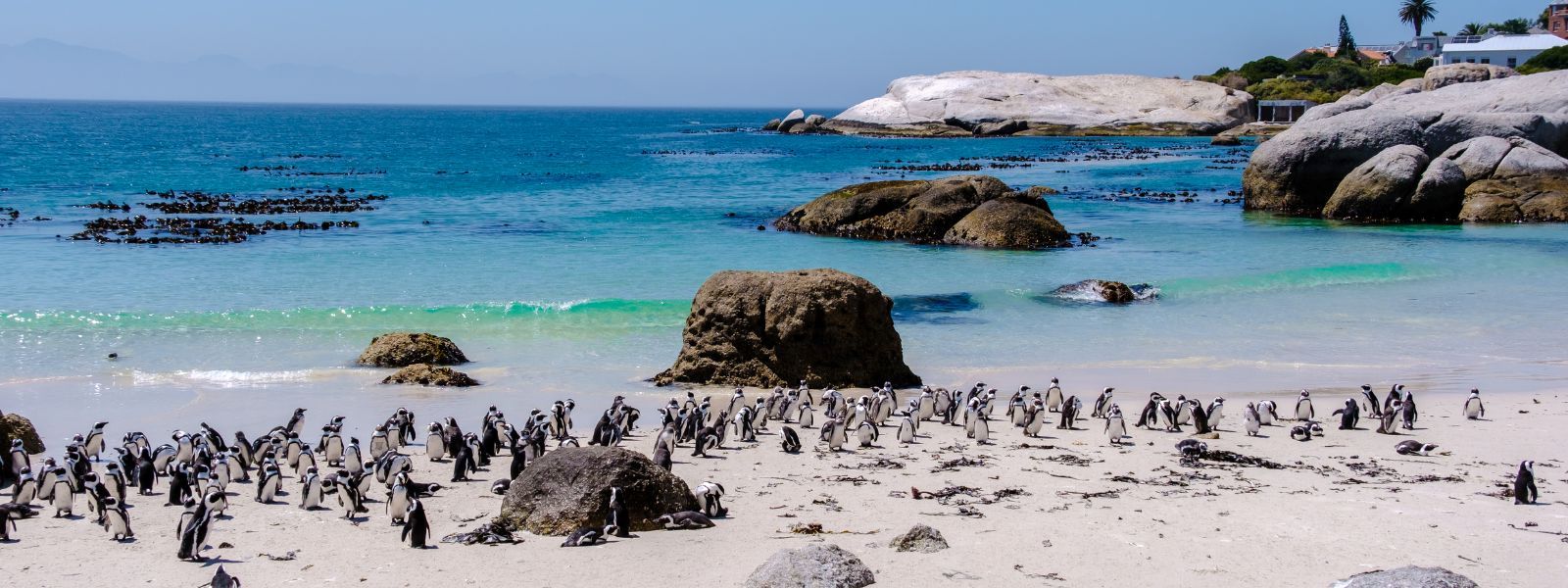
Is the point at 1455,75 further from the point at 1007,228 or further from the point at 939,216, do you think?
the point at 1007,228

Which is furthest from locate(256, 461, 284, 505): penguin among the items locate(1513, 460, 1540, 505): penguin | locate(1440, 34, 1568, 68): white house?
locate(1440, 34, 1568, 68): white house

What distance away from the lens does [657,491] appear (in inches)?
397

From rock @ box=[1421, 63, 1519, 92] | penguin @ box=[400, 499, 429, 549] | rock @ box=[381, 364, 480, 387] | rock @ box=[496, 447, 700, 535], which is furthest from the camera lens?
rock @ box=[1421, 63, 1519, 92]

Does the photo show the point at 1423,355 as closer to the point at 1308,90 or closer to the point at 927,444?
the point at 927,444

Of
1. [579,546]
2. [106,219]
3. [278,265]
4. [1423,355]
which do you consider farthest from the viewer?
[106,219]

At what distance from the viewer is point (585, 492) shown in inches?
389

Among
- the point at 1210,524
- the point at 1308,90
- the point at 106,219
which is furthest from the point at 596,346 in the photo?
the point at 1308,90

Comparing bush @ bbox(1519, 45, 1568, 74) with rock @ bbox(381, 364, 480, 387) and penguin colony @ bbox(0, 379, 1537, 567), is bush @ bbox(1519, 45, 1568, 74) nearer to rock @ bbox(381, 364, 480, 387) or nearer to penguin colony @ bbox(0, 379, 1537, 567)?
penguin colony @ bbox(0, 379, 1537, 567)

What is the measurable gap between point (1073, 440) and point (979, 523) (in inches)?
149

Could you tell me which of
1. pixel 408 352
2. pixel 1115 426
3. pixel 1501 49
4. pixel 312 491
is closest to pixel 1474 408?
pixel 1115 426

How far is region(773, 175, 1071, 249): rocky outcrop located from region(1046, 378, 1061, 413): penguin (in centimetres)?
1710

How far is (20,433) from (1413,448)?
13.7m

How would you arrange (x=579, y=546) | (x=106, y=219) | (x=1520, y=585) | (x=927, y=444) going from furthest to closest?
1. (x=106, y=219)
2. (x=927, y=444)
3. (x=579, y=546)
4. (x=1520, y=585)

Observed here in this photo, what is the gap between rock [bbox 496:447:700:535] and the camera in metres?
9.81
